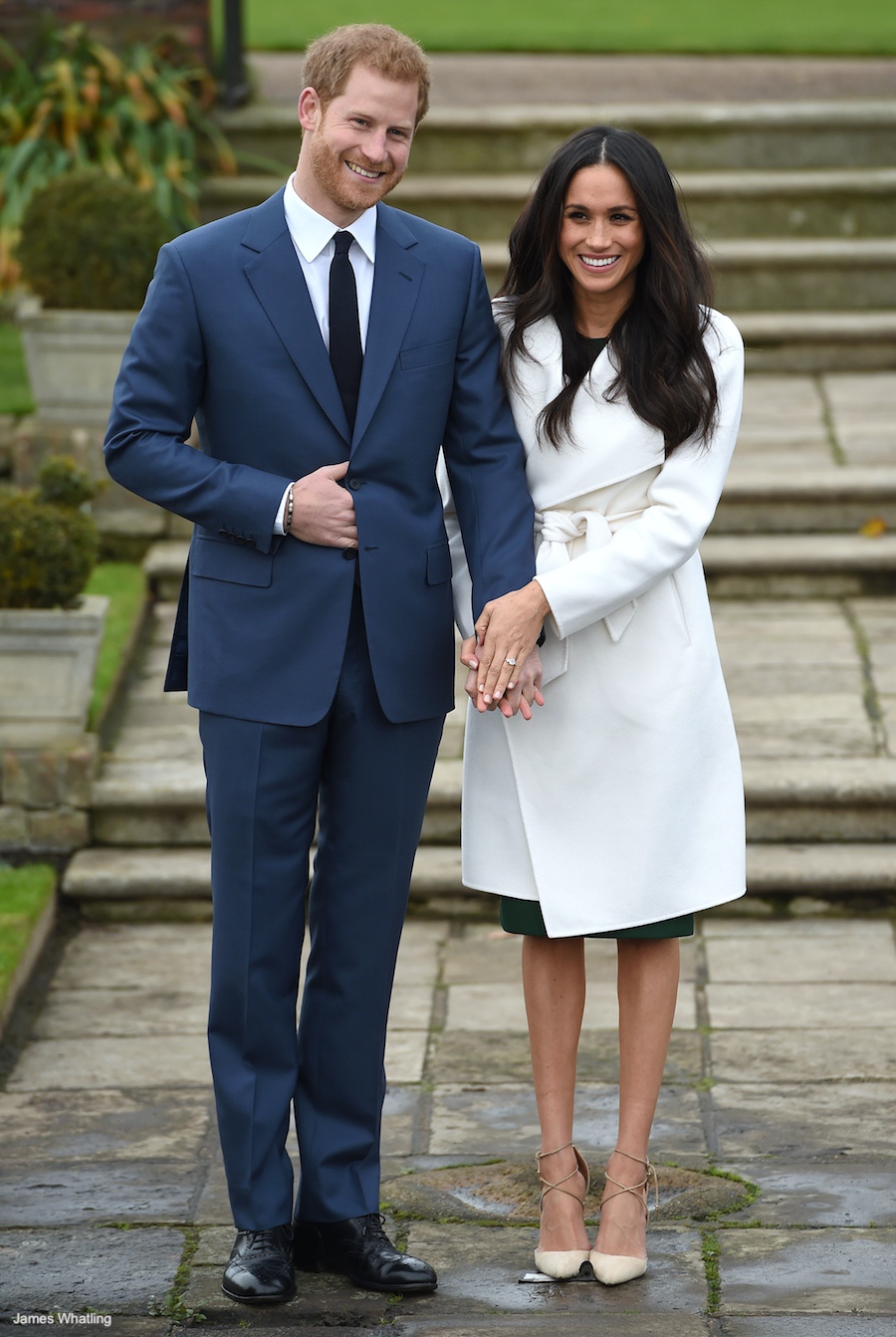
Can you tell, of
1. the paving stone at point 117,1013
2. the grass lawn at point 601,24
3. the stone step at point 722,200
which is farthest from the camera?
the grass lawn at point 601,24

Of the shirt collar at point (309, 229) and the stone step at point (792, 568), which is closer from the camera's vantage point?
the shirt collar at point (309, 229)

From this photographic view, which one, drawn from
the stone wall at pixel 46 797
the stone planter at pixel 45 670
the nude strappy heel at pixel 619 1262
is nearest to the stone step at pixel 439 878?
the stone wall at pixel 46 797

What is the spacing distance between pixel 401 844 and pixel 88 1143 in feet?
3.61

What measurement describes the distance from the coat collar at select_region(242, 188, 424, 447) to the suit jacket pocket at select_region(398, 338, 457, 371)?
0.07ft

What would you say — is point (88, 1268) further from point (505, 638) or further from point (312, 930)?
point (505, 638)

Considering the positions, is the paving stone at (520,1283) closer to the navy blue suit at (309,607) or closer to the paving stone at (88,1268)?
the navy blue suit at (309,607)

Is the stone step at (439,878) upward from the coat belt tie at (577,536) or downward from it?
downward

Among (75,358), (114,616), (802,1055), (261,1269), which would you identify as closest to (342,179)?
(261,1269)

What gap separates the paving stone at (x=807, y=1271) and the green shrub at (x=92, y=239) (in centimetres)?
438

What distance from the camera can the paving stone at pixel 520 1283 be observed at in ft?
9.27

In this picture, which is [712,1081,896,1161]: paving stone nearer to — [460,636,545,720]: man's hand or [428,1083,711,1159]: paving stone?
[428,1083,711,1159]: paving stone

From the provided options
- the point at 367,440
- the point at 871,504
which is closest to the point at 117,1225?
the point at 367,440

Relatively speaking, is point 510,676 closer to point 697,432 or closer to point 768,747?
point 697,432

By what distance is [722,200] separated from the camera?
8.31 m
